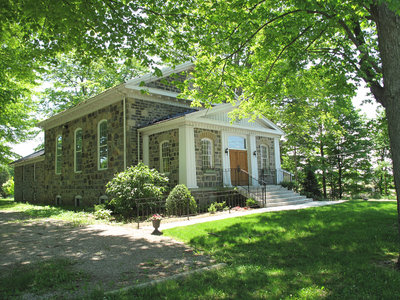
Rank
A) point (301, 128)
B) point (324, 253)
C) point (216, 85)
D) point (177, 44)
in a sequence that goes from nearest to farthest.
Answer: point (324, 253), point (177, 44), point (216, 85), point (301, 128)

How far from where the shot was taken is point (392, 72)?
477 cm

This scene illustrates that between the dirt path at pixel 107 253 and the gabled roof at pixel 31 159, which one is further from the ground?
the gabled roof at pixel 31 159

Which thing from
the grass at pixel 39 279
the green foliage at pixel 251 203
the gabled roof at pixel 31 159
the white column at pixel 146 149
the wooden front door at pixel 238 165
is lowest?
the grass at pixel 39 279

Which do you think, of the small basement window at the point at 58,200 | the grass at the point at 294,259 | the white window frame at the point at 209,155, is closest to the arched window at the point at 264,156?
the white window frame at the point at 209,155

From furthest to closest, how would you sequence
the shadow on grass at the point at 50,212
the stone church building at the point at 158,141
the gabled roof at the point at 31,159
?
the gabled roof at the point at 31,159 → the stone church building at the point at 158,141 → the shadow on grass at the point at 50,212

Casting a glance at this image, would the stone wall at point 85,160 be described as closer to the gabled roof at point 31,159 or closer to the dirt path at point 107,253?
the gabled roof at point 31,159

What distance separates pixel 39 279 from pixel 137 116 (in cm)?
1097

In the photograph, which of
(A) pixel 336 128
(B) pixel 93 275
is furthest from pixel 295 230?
(A) pixel 336 128

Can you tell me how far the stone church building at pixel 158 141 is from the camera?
43.8 feet

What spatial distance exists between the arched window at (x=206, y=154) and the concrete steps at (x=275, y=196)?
1.92 metres

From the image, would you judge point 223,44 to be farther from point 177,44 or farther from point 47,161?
point 47,161

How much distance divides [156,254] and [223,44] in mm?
6801

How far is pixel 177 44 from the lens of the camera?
836cm

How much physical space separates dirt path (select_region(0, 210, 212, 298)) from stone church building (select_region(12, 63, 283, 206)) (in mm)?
5535
